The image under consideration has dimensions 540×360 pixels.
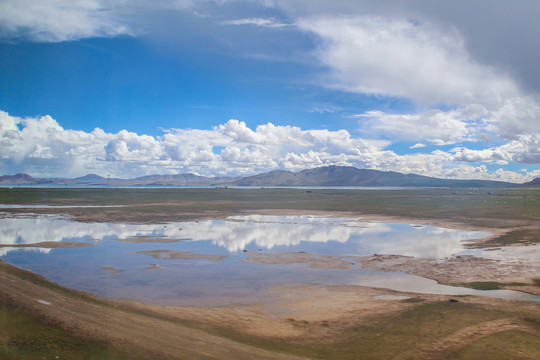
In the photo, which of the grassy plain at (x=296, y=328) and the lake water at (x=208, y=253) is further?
the lake water at (x=208, y=253)

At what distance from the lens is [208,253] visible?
27578mm

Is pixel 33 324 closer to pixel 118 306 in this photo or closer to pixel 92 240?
pixel 118 306

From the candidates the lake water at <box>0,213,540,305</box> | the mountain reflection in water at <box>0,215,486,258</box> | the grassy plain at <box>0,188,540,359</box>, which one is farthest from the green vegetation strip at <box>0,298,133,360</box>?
the mountain reflection in water at <box>0,215,486,258</box>

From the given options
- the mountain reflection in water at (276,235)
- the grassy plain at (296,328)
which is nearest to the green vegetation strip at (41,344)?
the grassy plain at (296,328)

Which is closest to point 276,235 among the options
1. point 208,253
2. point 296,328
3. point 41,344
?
point 208,253

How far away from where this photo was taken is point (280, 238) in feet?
116

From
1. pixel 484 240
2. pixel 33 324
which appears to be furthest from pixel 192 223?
pixel 33 324

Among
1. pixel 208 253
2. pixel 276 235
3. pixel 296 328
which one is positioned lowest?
pixel 296 328

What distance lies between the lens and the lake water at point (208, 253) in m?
18.3

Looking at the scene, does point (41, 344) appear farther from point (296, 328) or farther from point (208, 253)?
point (208, 253)

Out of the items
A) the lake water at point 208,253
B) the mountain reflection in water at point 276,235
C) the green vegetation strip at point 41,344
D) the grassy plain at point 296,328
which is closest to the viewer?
the green vegetation strip at point 41,344

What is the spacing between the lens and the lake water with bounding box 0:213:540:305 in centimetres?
1833

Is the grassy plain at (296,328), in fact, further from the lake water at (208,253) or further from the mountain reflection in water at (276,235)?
the mountain reflection in water at (276,235)

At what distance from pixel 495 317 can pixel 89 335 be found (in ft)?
45.3
